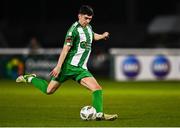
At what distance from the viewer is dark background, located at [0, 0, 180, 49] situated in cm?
5819

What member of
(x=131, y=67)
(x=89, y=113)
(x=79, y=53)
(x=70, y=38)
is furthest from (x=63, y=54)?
(x=131, y=67)

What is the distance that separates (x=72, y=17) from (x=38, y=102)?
147ft

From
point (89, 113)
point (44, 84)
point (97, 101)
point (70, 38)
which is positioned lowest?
point (89, 113)

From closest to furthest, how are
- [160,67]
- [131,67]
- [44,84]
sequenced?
[44,84], [131,67], [160,67]

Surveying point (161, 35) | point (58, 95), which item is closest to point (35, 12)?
point (161, 35)

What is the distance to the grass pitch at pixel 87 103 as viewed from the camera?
47.7 feet

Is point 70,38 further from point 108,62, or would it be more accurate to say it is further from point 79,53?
point 108,62

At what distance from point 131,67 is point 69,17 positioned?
35224 mm

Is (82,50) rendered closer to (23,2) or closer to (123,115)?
(123,115)

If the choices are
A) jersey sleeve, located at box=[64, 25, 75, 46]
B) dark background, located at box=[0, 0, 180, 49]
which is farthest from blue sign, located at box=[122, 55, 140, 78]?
dark background, located at box=[0, 0, 180, 49]

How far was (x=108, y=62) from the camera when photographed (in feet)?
108

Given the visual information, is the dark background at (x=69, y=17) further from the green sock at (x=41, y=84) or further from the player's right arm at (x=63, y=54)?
the player's right arm at (x=63, y=54)

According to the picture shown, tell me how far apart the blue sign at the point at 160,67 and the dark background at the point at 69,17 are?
25.1m

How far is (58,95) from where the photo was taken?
22.5m
